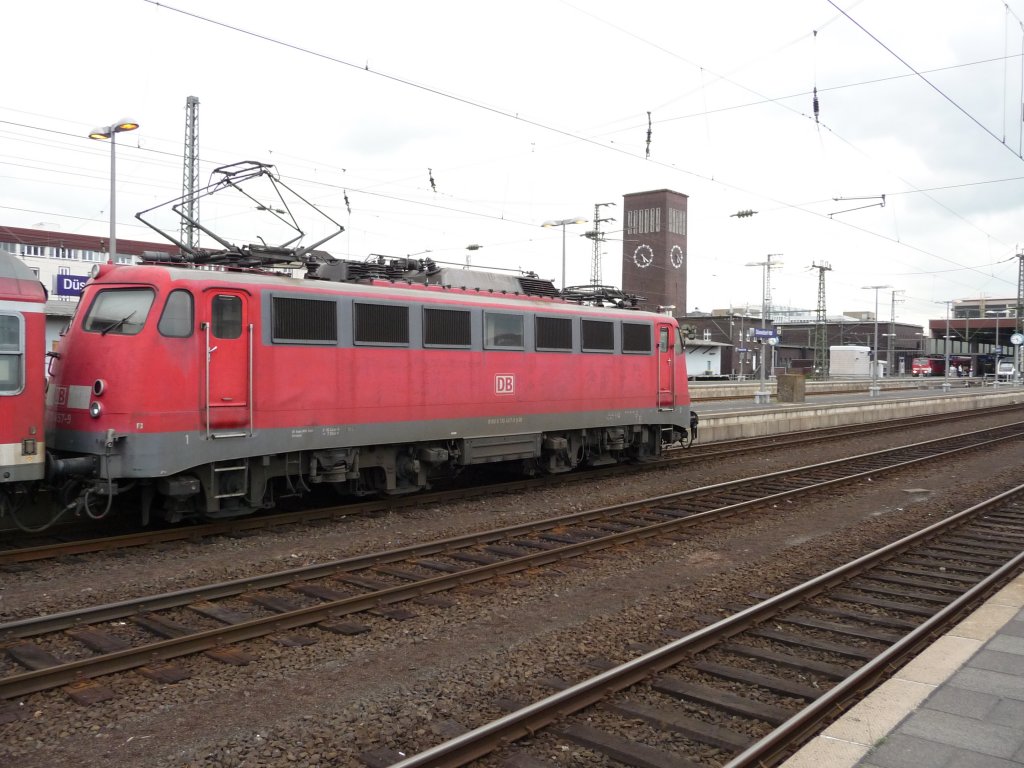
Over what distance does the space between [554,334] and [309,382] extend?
5.52 metres

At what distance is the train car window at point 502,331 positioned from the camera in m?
14.4

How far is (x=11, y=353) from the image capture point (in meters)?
9.57

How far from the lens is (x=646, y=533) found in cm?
1179

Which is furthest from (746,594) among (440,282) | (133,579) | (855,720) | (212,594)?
(440,282)

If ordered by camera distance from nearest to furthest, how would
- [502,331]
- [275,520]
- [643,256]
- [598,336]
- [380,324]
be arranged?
[275,520] < [380,324] < [502,331] < [598,336] < [643,256]

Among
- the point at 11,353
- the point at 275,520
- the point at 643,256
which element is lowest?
the point at 275,520

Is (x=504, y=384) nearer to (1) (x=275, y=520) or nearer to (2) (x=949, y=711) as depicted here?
(1) (x=275, y=520)

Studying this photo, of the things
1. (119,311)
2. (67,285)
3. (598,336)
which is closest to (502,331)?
(598,336)

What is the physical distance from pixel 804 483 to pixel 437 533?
29.2 feet

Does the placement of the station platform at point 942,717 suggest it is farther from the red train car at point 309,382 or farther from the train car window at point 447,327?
the train car window at point 447,327

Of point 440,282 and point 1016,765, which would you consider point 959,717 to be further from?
point 440,282

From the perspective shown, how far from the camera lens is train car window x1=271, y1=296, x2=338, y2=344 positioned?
1159 centimetres

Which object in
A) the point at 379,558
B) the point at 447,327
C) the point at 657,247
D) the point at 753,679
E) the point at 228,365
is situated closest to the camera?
the point at 753,679

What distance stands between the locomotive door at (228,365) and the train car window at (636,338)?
8.76m
